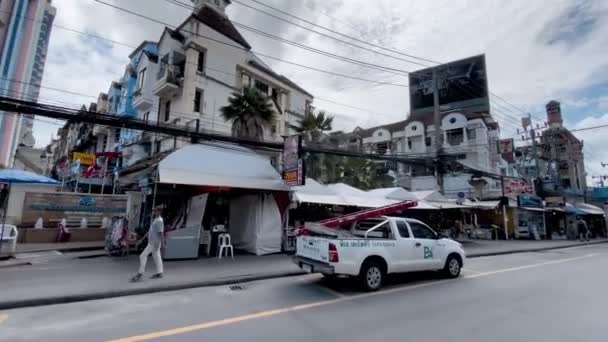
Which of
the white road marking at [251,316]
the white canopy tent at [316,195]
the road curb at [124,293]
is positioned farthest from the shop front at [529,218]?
the road curb at [124,293]

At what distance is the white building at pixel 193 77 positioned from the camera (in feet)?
72.4

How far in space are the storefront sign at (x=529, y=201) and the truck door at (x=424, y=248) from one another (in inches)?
855

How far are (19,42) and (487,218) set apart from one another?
51.9 metres

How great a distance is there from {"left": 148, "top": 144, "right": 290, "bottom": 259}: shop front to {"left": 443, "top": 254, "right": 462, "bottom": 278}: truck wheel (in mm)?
6940

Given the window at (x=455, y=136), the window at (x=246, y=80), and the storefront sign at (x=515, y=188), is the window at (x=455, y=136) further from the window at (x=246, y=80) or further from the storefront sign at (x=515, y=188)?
the window at (x=246, y=80)

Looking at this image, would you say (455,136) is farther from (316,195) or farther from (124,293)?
(124,293)

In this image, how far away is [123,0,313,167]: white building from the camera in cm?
2208

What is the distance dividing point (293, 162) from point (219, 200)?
198 inches

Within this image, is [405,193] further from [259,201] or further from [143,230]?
[143,230]

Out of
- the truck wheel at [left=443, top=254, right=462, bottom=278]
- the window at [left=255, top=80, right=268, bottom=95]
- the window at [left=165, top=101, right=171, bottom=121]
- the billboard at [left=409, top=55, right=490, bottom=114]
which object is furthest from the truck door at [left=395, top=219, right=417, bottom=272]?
the window at [left=255, top=80, right=268, bottom=95]

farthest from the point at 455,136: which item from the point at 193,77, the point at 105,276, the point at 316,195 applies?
the point at 105,276

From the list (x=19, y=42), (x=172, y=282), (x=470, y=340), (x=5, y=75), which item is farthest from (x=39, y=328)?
(x=19, y=42)

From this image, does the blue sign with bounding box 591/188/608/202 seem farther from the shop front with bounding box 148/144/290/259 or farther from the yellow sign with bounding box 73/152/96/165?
the yellow sign with bounding box 73/152/96/165

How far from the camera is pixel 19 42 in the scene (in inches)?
1270
